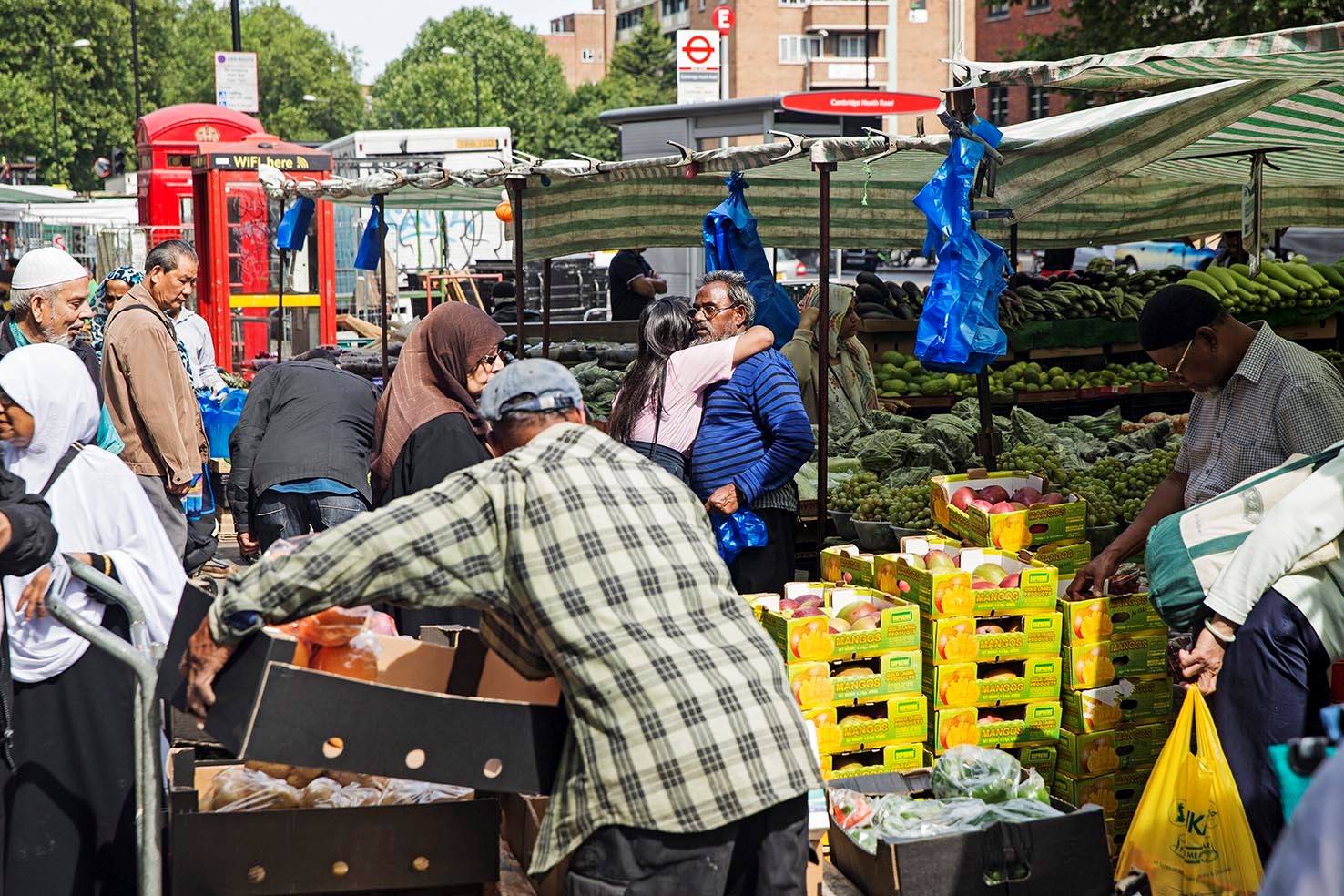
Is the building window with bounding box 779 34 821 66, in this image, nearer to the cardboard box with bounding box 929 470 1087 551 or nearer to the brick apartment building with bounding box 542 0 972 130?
the brick apartment building with bounding box 542 0 972 130

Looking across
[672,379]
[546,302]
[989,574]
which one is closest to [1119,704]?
[989,574]

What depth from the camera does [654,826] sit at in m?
2.66

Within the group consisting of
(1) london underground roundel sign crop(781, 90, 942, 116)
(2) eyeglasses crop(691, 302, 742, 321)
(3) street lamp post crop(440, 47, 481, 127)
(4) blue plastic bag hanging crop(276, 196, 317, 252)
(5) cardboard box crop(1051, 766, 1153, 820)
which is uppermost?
(3) street lamp post crop(440, 47, 481, 127)

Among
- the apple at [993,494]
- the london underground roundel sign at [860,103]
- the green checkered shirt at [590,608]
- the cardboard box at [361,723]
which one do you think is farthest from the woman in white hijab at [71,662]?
the london underground roundel sign at [860,103]

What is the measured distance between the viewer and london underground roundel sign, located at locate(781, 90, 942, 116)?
43.7ft

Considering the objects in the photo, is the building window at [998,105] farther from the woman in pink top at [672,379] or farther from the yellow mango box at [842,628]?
the yellow mango box at [842,628]

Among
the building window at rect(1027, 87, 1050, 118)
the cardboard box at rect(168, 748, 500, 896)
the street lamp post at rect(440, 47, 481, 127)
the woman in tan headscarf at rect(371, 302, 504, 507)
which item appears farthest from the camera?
the street lamp post at rect(440, 47, 481, 127)

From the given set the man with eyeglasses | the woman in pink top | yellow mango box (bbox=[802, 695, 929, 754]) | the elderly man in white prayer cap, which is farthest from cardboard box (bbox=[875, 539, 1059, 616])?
the elderly man in white prayer cap

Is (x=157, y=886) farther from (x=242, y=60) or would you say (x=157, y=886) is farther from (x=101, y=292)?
(x=242, y=60)

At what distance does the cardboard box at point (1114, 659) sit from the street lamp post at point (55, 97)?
48.0 meters

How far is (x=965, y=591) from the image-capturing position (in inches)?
180

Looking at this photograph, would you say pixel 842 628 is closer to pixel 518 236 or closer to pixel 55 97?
pixel 518 236

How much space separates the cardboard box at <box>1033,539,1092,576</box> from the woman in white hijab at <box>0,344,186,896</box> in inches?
123

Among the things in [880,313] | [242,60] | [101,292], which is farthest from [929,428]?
[242,60]
